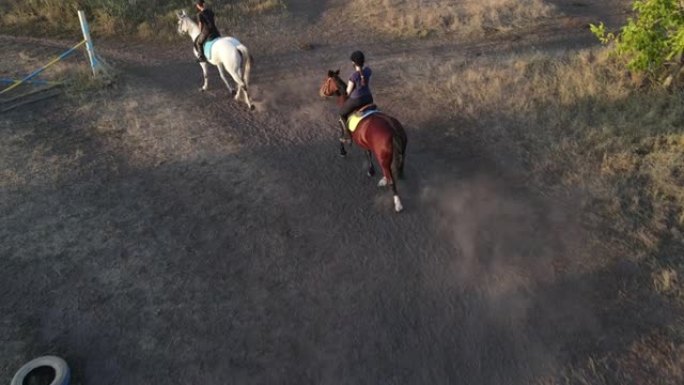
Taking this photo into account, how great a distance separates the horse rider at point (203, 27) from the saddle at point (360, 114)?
5.75 meters

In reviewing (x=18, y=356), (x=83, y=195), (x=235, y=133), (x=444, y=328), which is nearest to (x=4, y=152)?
(x=83, y=195)

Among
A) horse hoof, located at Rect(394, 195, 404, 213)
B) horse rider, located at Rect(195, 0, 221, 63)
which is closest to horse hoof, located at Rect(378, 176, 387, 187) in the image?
horse hoof, located at Rect(394, 195, 404, 213)

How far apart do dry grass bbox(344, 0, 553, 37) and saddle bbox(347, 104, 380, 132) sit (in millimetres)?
8937

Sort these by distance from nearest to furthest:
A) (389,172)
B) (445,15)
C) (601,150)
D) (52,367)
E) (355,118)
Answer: (52,367) → (389,172) → (355,118) → (601,150) → (445,15)

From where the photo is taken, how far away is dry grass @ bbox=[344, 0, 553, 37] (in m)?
17.3

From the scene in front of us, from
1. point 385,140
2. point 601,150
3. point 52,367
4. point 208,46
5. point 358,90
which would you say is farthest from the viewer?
point 208,46

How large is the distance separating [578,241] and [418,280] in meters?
3.11

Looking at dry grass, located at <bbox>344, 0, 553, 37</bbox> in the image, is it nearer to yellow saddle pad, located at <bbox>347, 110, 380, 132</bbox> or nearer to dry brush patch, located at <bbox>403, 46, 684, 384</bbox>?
dry brush patch, located at <bbox>403, 46, 684, 384</bbox>

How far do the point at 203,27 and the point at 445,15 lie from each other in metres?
9.85

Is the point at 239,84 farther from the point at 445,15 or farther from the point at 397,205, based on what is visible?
the point at 445,15

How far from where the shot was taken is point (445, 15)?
17.9 meters

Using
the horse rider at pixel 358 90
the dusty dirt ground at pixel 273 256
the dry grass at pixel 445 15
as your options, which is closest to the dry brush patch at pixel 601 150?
the dusty dirt ground at pixel 273 256

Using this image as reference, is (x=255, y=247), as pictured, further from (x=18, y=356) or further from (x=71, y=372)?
(x=18, y=356)

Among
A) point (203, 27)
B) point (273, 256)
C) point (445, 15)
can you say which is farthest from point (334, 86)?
point (445, 15)
